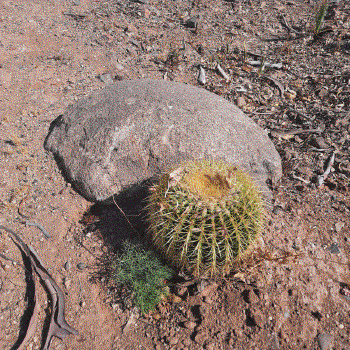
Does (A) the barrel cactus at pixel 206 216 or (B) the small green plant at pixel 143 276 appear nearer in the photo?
(A) the barrel cactus at pixel 206 216

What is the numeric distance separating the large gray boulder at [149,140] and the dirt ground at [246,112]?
33cm

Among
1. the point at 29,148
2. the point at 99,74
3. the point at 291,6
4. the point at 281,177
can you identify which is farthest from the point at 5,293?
the point at 291,6

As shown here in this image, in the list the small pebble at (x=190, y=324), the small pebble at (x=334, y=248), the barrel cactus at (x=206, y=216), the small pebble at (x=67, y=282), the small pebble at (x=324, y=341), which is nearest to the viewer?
the barrel cactus at (x=206, y=216)

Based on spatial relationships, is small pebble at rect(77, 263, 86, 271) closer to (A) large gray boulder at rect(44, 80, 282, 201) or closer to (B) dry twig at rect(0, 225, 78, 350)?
(B) dry twig at rect(0, 225, 78, 350)

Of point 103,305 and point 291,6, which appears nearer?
point 103,305

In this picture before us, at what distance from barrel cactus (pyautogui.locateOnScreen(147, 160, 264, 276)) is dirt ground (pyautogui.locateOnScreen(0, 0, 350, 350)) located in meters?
0.46

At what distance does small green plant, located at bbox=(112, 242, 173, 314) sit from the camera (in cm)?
268

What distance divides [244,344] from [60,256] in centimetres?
183

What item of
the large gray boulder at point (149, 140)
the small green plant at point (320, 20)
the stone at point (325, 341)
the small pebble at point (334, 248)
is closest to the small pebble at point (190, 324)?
the stone at point (325, 341)

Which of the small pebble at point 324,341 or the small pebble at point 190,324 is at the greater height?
the small pebble at point 324,341

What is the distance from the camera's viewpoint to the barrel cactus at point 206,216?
2273 millimetres

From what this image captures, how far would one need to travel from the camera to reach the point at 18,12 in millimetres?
5820

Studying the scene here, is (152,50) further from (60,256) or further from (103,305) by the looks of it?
(103,305)

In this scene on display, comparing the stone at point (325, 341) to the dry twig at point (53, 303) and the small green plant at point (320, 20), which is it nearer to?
the dry twig at point (53, 303)
